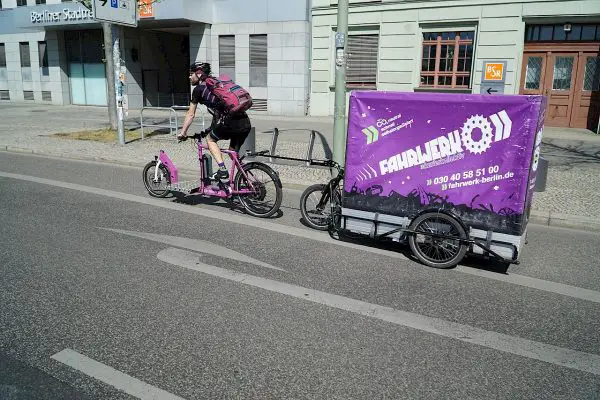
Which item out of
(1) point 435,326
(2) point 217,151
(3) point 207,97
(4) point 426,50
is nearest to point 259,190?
(2) point 217,151

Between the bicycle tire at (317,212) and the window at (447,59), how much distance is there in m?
13.3

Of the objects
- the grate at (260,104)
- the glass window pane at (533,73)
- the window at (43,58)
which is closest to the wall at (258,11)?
the grate at (260,104)

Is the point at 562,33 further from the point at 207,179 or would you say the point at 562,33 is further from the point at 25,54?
the point at 25,54

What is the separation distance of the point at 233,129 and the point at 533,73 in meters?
13.8

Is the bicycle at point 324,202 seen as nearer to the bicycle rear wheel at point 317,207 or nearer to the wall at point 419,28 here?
the bicycle rear wheel at point 317,207

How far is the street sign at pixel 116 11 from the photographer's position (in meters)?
11.7

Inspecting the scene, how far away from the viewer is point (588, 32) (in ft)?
52.2

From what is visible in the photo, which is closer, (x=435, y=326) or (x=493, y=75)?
(x=435, y=326)

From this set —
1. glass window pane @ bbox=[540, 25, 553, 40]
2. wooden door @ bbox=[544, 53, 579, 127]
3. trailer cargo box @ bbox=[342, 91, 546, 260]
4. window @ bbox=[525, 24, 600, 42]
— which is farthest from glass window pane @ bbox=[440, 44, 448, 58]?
trailer cargo box @ bbox=[342, 91, 546, 260]

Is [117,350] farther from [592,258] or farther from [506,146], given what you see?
[592,258]

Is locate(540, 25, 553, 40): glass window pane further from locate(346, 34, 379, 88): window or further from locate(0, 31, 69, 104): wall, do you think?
locate(0, 31, 69, 104): wall

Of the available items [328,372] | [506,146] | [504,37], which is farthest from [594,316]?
[504,37]

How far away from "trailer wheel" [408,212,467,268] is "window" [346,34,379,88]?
1517cm

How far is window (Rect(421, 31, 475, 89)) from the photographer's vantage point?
1769 cm
